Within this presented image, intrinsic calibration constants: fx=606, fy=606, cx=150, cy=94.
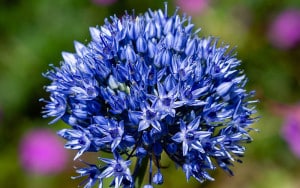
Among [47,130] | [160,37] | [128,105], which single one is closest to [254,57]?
[47,130]

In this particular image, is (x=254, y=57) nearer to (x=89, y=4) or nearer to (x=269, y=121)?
(x=269, y=121)

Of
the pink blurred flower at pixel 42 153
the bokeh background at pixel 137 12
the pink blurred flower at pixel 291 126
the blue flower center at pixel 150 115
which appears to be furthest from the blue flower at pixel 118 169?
the pink blurred flower at pixel 291 126

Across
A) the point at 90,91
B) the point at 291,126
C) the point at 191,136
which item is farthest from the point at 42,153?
the point at 191,136

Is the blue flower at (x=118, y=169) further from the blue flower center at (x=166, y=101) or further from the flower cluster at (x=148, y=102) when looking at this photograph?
the blue flower center at (x=166, y=101)

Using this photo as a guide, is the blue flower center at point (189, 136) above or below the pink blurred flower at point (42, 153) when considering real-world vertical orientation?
below

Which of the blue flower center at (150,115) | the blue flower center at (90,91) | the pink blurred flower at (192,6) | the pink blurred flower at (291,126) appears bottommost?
the blue flower center at (150,115)

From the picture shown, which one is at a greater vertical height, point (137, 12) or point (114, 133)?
point (137, 12)

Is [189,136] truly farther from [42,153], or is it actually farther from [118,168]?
[42,153]
